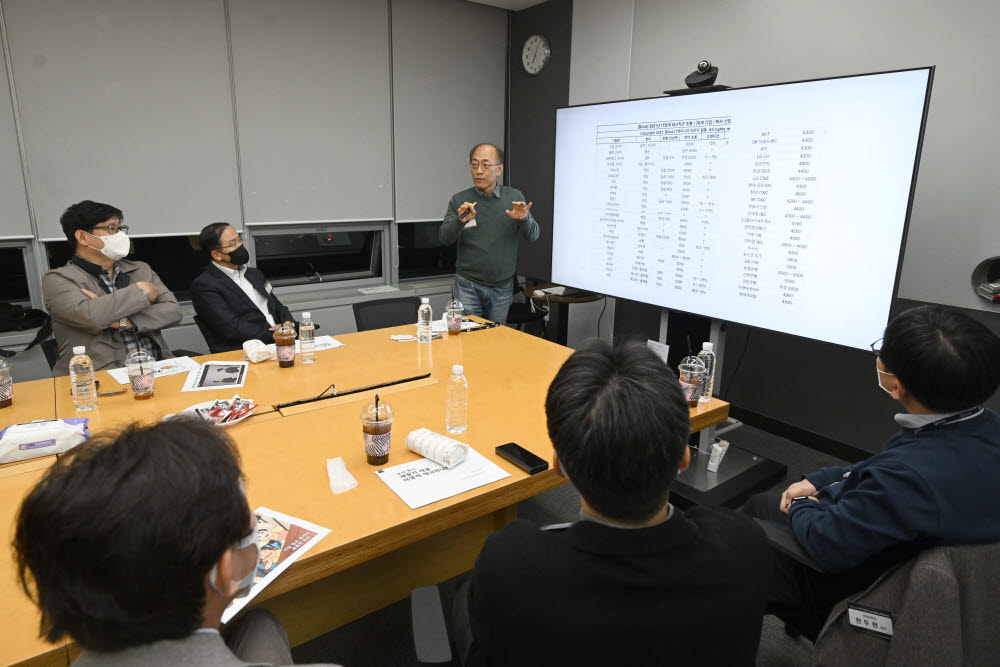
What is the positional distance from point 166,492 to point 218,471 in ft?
0.24

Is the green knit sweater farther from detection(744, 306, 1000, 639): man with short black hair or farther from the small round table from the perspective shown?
detection(744, 306, 1000, 639): man with short black hair

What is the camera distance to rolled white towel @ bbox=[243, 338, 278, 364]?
8.39 feet

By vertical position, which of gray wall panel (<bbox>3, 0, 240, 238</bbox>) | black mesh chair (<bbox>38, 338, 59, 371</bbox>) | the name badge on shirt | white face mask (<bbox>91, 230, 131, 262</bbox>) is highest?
gray wall panel (<bbox>3, 0, 240, 238</bbox>)

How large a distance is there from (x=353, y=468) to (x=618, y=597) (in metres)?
1.01

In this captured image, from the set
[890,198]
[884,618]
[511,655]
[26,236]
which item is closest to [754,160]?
[890,198]

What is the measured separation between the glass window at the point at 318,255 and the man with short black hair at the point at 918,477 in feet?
13.3

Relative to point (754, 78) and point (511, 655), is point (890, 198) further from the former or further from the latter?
point (511, 655)

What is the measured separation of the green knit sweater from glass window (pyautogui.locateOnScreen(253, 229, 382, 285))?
1.18 metres

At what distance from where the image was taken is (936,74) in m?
2.73

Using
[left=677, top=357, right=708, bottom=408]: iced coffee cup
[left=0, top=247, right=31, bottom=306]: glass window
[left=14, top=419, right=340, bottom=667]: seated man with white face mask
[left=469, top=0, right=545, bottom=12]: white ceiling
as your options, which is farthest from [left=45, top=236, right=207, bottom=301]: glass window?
[left=14, top=419, right=340, bottom=667]: seated man with white face mask

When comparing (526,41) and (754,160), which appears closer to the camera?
(754,160)

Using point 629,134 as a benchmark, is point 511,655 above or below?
below

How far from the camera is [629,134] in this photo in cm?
331

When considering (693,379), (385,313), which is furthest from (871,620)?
(385,313)
